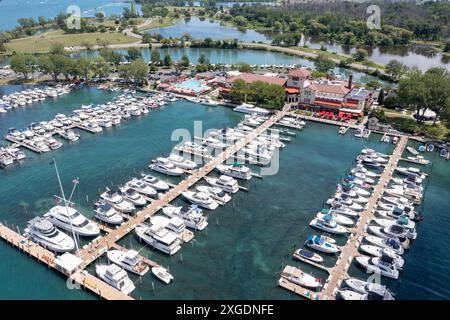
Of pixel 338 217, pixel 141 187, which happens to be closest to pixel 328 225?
pixel 338 217

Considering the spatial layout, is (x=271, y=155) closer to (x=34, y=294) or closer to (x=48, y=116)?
(x=34, y=294)

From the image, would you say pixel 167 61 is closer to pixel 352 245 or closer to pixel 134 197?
pixel 134 197

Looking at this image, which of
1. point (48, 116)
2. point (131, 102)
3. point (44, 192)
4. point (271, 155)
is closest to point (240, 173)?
point (271, 155)

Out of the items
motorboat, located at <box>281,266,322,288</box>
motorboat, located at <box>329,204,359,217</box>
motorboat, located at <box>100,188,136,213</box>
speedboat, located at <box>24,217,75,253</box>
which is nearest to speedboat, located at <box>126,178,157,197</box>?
motorboat, located at <box>100,188,136,213</box>

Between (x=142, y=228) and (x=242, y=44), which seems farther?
(x=242, y=44)

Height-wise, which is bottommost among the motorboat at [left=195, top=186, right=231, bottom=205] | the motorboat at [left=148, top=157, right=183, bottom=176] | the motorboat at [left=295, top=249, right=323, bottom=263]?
the motorboat at [left=295, top=249, right=323, bottom=263]

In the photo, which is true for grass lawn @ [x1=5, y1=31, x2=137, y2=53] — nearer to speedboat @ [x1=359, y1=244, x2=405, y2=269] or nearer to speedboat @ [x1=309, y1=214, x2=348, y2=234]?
speedboat @ [x1=309, y1=214, x2=348, y2=234]

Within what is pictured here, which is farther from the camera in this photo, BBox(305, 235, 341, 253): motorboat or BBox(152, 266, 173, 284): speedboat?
BBox(305, 235, 341, 253): motorboat
